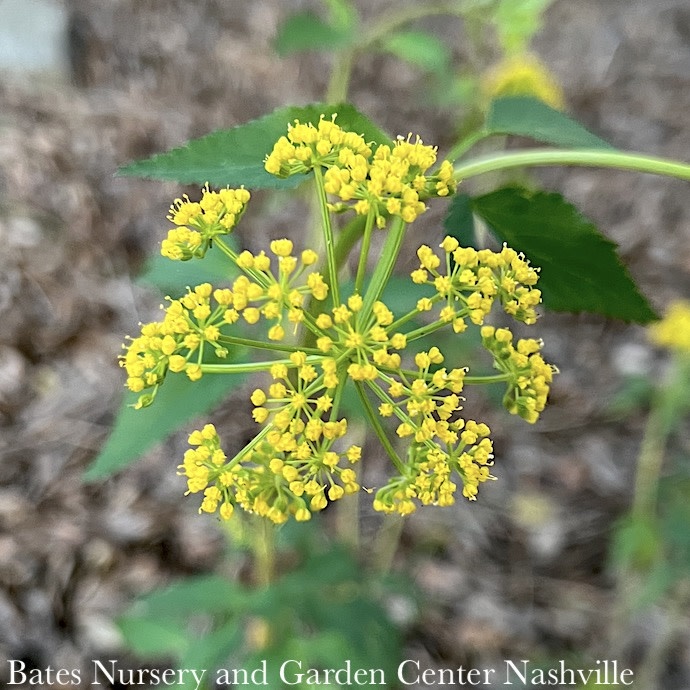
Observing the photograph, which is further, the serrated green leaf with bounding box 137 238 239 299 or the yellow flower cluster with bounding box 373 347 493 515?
the serrated green leaf with bounding box 137 238 239 299

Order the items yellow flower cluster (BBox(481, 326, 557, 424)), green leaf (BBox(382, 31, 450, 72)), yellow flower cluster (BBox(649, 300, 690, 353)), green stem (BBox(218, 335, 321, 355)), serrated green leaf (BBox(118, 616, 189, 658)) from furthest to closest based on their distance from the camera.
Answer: yellow flower cluster (BBox(649, 300, 690, 353)) < green leaf (BBox(382, 31, 450, 72)) < serrated green leaf (BBox(118, 616, 189, 658)) < yellow flower cluster (BBox(481, 326, 557, 424)) < green stem (BBox(218, 335, 321, 355))

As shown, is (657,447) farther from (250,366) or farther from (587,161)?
(250,366)

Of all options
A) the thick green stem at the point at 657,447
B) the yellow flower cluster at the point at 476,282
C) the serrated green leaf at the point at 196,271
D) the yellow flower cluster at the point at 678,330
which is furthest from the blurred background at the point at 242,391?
the yellow flower cluster at the point at 476,282

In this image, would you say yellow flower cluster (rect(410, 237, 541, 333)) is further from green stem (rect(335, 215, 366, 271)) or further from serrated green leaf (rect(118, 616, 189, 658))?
serrated green leaf (rect(118, 616, 189, 658))

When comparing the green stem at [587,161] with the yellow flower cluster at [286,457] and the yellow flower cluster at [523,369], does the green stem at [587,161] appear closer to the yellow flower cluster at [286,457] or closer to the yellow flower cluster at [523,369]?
the yellow flower cluster at [523,369]

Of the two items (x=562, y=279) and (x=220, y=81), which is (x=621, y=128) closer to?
(x=220, y=81)

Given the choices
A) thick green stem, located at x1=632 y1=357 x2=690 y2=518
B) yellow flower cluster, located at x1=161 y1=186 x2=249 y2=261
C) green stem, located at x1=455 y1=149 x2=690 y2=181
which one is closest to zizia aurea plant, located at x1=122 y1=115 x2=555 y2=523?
yellow flower cluster, located at x1=161 y1=186 x2=249 y2=261

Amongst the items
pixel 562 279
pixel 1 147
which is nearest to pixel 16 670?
pixel 562 279

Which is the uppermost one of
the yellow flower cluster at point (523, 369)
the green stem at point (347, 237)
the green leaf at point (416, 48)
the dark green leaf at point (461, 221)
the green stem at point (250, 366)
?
the green leaf at point (416, 48)
